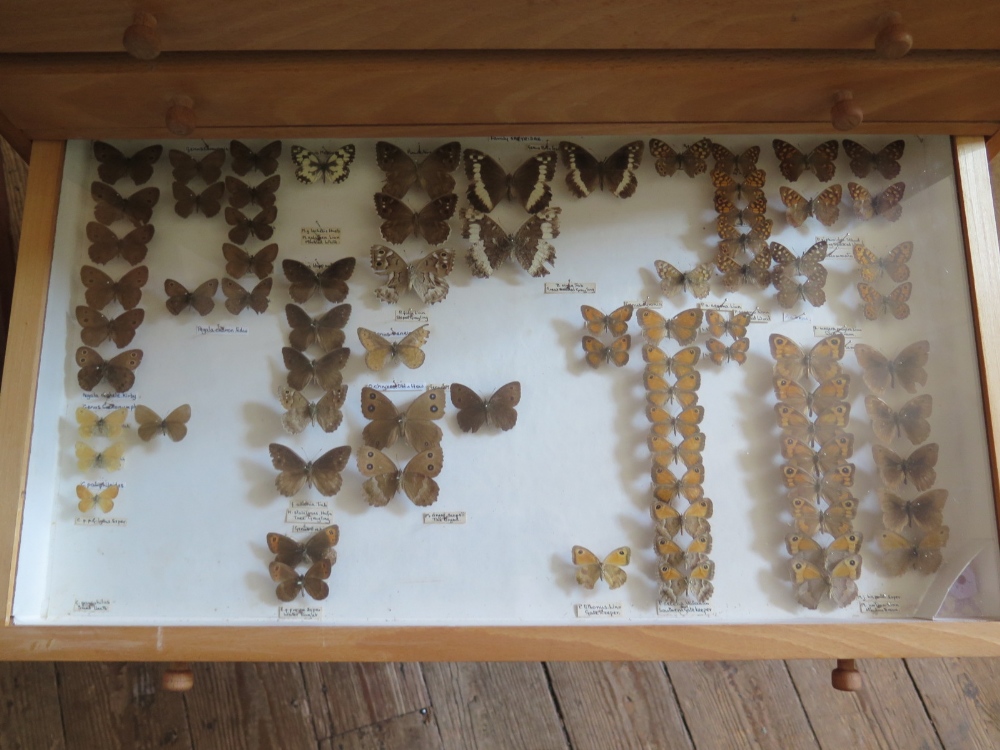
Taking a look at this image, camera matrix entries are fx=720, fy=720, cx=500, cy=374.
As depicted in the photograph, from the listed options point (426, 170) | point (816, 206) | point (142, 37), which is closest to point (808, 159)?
point (816, 206)

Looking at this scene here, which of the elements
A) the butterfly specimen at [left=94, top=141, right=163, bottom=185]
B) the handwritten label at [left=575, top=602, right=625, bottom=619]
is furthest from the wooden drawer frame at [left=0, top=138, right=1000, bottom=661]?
the butterfly specimen at [left=94, top=141, right=163, bottom=185]

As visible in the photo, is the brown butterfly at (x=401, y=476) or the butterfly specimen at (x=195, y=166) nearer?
the brown butterfly at (x=401, y=476)

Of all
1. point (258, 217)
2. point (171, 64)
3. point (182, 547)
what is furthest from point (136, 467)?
point (171, 64)

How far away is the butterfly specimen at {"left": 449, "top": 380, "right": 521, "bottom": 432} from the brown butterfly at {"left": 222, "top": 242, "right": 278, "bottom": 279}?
370 millimetres

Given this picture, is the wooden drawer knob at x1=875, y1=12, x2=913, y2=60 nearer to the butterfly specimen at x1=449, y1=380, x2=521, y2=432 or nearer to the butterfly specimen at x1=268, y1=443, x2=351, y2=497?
the butterfly specimen at x1=449, y1=380, x2=521, y2=432

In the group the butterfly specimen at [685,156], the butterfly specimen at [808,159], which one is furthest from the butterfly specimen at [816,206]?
the butterfly specimen at [685,156]

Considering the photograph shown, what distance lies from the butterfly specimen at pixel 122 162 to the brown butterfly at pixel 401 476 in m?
0.60

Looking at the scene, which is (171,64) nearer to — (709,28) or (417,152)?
(417,152)

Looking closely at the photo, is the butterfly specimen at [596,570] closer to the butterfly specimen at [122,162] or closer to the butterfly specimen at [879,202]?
the butterfly specimen at [879,202]

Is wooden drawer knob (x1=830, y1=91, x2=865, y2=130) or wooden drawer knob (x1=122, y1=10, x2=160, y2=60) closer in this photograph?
wooden drawer knob (x1=122, y1=10, x2=160, y2=60)

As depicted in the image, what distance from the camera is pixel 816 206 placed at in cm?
120

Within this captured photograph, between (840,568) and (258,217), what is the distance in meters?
1.06

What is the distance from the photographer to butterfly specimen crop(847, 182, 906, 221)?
1.19 metres

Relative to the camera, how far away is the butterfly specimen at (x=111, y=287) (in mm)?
1149
